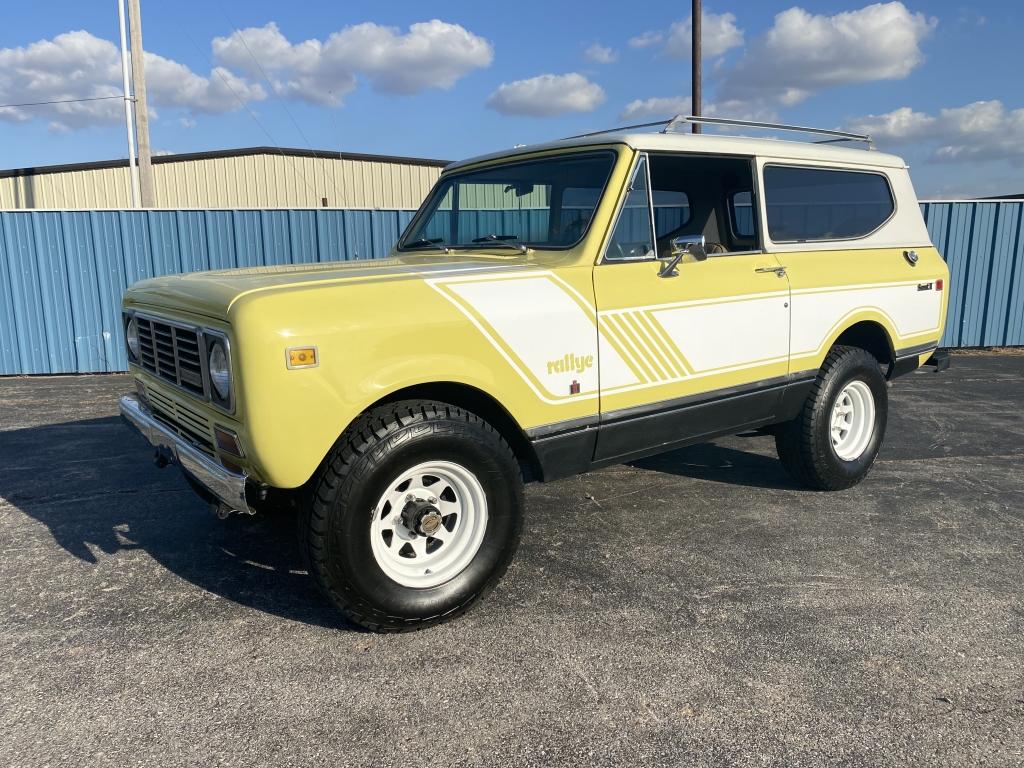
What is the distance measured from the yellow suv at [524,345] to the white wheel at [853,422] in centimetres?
2

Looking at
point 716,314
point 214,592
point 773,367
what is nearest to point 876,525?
point 773,367

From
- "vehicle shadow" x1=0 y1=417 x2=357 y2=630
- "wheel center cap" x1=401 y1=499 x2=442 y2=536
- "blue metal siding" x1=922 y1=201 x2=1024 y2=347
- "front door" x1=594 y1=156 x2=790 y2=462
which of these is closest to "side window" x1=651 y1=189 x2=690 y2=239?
"front door" x1=594 y1=156 x2=790 y2=462

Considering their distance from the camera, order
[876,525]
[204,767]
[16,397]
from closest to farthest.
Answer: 1. [204,767]
2. [876,525]
3. [16,397]

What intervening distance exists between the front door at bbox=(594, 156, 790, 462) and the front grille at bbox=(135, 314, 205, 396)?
5.63ft

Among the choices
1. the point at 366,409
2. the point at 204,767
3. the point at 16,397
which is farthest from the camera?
the point at 16,397

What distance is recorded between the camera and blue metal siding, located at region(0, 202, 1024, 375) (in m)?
9.21

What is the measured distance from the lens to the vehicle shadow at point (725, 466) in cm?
484

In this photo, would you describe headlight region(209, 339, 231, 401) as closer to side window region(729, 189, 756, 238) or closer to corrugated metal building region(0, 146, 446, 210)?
side window region(729, 189, 756, 238)

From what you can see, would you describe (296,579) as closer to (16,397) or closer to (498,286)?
(498,286)

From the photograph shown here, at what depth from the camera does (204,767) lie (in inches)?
87.0

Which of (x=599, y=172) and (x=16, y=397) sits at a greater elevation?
(x=599, y=172)

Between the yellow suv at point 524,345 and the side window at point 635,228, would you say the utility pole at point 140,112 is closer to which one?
the yellow suv at point 524,345

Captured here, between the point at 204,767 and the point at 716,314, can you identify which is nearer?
the point at 204,767

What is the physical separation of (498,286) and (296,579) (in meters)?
1.68
